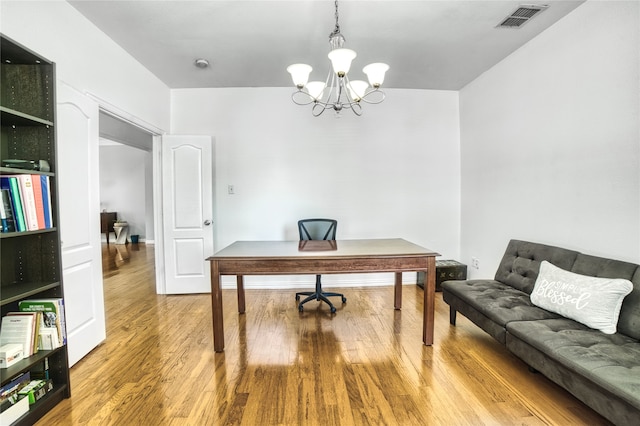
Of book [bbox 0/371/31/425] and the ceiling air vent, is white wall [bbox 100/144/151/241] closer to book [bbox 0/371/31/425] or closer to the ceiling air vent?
book [bbox 0/371/31/425]

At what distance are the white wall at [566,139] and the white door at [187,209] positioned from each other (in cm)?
341

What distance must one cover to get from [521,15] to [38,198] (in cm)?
363

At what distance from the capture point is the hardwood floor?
1.62 m

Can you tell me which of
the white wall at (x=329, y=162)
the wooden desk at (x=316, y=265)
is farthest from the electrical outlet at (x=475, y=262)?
the wooden desk at (x=316, y=265)

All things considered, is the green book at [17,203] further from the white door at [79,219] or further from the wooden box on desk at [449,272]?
the wooden box on desk at [449,272]

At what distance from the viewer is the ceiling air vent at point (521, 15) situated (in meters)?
Answer: 2.31

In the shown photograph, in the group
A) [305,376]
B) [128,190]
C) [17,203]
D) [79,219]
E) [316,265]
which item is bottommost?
[305,376]

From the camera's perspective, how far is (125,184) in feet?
26.9

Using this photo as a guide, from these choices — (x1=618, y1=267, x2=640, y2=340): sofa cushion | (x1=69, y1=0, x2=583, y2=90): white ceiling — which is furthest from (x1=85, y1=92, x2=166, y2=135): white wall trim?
(x1=618, y1=267, x2=640, y2=340): sofa cushion

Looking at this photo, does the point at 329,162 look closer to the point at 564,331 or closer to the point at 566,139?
the point at 566,139

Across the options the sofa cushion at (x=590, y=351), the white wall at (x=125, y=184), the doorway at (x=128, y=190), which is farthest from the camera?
the white wall at (x=125, y=184)

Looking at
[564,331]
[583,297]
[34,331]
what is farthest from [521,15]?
[34,331]

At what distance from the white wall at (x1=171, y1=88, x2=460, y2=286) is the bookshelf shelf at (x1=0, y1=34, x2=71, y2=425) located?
224 centimetres

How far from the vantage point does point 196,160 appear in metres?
3.71
